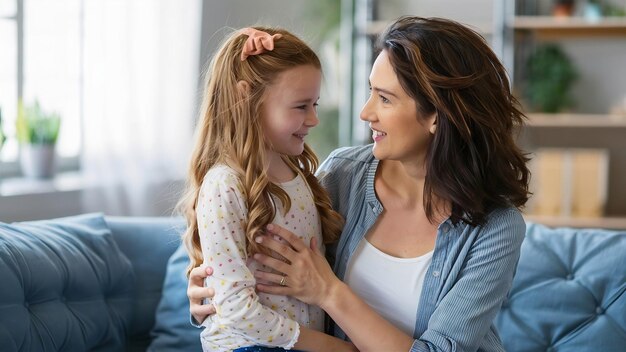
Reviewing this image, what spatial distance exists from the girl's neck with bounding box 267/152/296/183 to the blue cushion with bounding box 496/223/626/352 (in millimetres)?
766

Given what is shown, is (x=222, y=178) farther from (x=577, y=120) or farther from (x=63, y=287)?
(x=577, y=120)

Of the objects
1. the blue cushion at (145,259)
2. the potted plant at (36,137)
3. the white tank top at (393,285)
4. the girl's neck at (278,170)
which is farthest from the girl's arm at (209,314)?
the potted plant at (36,137)

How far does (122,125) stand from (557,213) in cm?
229

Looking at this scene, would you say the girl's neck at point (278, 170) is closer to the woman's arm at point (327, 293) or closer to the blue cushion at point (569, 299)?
the woman's arm at point (327, 293)

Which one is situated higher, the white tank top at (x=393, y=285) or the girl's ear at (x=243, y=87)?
the girl's ear at (x=243, y=87)

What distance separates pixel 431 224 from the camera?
2.06 metres

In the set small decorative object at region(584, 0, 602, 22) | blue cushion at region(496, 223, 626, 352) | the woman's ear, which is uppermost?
small decorative object at region(584, 0, 602, 22)

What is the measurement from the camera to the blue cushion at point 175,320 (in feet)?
8.14

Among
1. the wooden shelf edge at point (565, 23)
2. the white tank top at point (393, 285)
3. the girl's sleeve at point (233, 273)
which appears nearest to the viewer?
the girl's sleeve at point (233, 273)

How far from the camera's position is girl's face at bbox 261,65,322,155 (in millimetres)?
1898

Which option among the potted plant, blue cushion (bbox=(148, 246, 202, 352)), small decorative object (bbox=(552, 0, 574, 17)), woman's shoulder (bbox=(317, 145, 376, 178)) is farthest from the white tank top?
small decorative object (bbox=(552, 0, 574, 17))

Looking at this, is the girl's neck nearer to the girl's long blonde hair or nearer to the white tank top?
the girl's long blonde hair

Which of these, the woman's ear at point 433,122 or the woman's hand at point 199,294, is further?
the woman's ear at point 433,122

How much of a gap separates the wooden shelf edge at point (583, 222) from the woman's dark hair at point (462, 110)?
9.14ft
